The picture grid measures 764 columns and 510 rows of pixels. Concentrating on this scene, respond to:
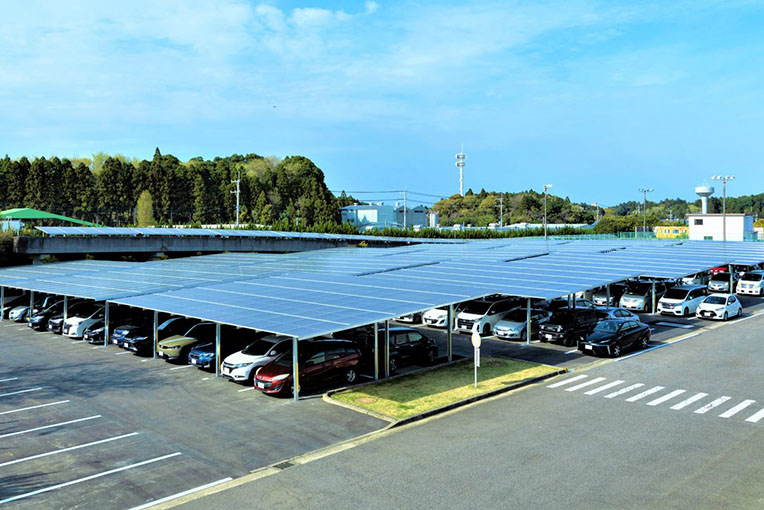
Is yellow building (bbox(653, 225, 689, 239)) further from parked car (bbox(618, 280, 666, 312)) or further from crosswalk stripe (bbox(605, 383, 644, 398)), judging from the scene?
crosswalk stripe (bbox(605, 383, 644, 398))

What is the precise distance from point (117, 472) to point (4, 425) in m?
5.88

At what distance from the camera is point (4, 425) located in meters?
17.5

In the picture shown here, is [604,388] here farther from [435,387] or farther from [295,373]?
[295,373]

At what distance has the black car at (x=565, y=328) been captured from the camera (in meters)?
28.2

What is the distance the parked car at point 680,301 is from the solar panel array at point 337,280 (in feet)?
4.70

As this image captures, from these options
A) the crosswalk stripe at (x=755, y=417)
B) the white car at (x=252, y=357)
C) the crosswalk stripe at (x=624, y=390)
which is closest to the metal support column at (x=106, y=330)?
the white car at (x=252, y=357)

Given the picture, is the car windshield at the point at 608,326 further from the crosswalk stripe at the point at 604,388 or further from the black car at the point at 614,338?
the crosswalk stripe at the point at 604,388

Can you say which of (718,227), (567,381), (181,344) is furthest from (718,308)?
(718,227)

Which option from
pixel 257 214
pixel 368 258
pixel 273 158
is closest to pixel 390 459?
pixel 368 258

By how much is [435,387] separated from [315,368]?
407 cm

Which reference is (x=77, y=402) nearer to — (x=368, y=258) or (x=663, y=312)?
(x=368, y=258)

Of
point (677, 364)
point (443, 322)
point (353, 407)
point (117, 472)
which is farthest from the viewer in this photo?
point (443, 322)

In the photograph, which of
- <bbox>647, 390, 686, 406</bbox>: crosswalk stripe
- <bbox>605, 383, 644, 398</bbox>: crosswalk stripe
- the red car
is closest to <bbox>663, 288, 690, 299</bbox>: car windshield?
<bbox>605, 383, 644, 398</bbox>: crosswalk stripe

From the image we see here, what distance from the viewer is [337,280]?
104ft
